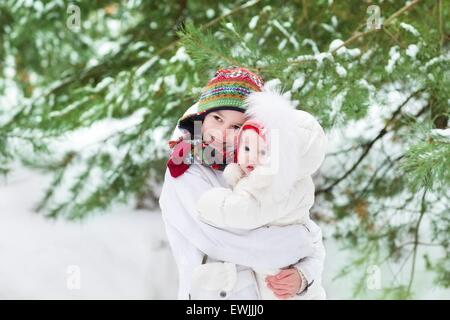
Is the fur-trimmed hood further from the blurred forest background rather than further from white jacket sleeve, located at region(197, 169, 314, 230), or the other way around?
the blurred forest background

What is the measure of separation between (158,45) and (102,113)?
54cm

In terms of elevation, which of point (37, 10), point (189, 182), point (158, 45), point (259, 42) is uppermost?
point (37, 10)

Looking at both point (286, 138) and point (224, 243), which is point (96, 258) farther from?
point (286, 138)

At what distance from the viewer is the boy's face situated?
1237mm

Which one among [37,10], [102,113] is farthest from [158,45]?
[37,10]

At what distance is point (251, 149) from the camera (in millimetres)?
→ 1158

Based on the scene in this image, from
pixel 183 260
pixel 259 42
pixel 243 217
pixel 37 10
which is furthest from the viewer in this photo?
pixel 37 10

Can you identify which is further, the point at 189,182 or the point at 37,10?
the point at 37,10

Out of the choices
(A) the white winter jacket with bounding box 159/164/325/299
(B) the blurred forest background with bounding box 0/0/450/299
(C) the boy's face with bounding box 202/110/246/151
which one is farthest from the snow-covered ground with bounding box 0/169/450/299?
(C) the boy's face with bounding box 202/110/246/151

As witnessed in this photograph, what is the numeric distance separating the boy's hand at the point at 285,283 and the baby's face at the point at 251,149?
223 millimetres

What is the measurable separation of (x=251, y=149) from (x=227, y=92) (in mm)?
154
